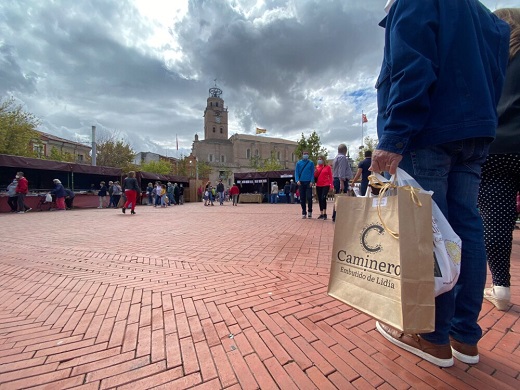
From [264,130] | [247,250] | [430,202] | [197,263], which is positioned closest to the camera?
[430,202]

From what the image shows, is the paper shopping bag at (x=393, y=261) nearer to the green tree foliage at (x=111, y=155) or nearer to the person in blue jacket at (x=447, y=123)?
the person in blue jacket at (x=447, y=123)

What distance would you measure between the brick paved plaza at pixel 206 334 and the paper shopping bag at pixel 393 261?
0.40 metres

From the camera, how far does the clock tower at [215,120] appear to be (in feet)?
272

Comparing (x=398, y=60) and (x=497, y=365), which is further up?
(x=398, y=60)

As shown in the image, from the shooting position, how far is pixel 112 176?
20609mm

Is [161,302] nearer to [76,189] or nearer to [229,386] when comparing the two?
[229,386]

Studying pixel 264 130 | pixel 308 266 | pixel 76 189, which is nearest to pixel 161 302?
pixel 308 266

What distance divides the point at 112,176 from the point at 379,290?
76.0 ft

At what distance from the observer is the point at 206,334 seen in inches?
63.6

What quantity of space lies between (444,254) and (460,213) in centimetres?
36

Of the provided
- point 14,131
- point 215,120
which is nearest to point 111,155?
point 14,131

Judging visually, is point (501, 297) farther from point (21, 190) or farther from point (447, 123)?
point (21, 190)

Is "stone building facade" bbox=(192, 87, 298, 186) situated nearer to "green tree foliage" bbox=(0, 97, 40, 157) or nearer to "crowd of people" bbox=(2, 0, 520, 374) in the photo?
"green tree foliage" bbox=(0, 97, 40, 157)

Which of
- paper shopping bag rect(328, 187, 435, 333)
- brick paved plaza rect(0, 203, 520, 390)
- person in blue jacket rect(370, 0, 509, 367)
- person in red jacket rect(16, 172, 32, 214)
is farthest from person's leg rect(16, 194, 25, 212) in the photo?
person in blue jacket rect(370, 0, 509, 367)
